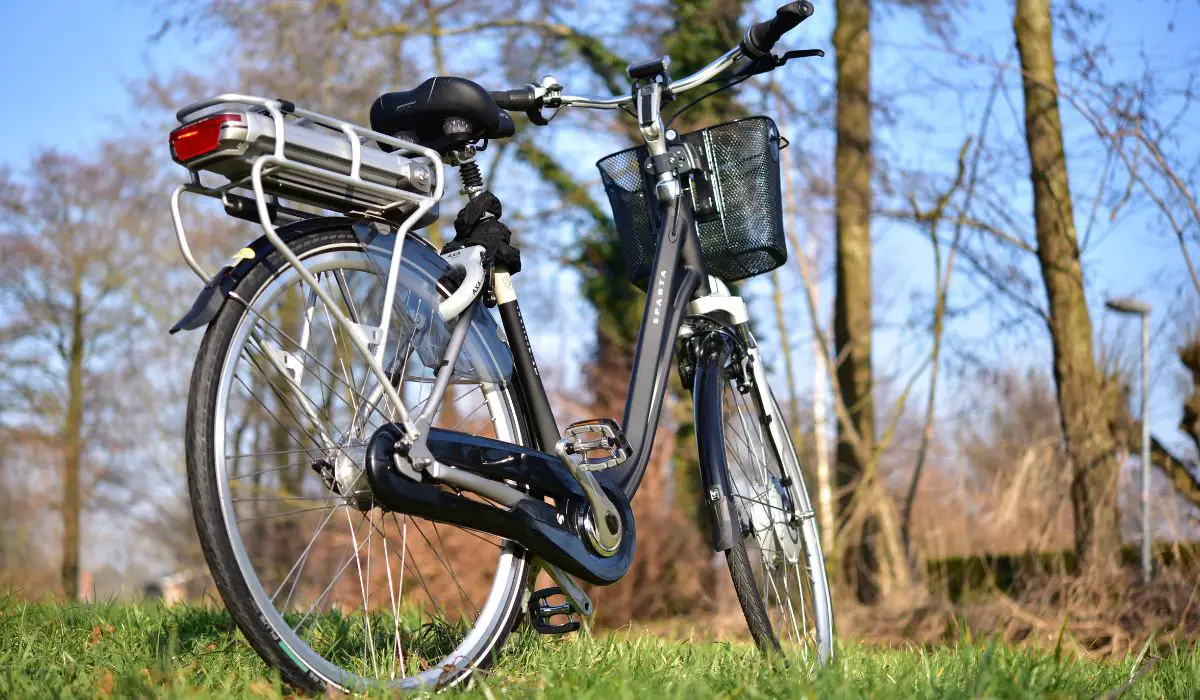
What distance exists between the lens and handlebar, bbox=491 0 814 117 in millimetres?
2699

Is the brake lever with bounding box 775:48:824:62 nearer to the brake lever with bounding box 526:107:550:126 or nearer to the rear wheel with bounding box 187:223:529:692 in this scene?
the brake lever with bounding box 526:107:550:126

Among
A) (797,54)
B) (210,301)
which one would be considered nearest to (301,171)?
(210,301)

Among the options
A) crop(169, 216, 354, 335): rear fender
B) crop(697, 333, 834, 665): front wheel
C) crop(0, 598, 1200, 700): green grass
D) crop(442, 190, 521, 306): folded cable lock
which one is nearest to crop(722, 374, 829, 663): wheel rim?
crop(697, 333, 834, 665): front wheel

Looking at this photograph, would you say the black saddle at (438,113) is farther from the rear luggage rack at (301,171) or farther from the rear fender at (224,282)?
the rear fender at (224,282)

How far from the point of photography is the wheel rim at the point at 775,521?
285cm

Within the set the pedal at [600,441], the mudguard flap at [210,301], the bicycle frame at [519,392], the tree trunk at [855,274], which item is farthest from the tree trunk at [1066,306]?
the mudguard flap at [210,301]

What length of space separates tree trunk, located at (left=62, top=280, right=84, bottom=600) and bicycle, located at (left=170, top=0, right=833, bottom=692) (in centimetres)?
1634

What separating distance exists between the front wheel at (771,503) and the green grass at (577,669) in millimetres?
168

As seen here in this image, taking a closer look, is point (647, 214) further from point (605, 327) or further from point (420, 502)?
point (605, 327)

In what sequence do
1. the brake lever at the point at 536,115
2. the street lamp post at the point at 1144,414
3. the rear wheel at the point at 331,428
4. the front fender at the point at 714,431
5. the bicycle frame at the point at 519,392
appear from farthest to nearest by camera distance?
the street lamp post at the point at 1144,414 → the brake lever at the point at 536,115 → the front fender at the point at 714,431 → the bicycle frame at the point at 519,392 → the rear wheel at the point at 331,428

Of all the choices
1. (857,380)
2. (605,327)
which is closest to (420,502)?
(857,380)

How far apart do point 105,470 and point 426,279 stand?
18565 mm

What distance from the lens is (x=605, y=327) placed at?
12.1m

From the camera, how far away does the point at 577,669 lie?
223 cm
